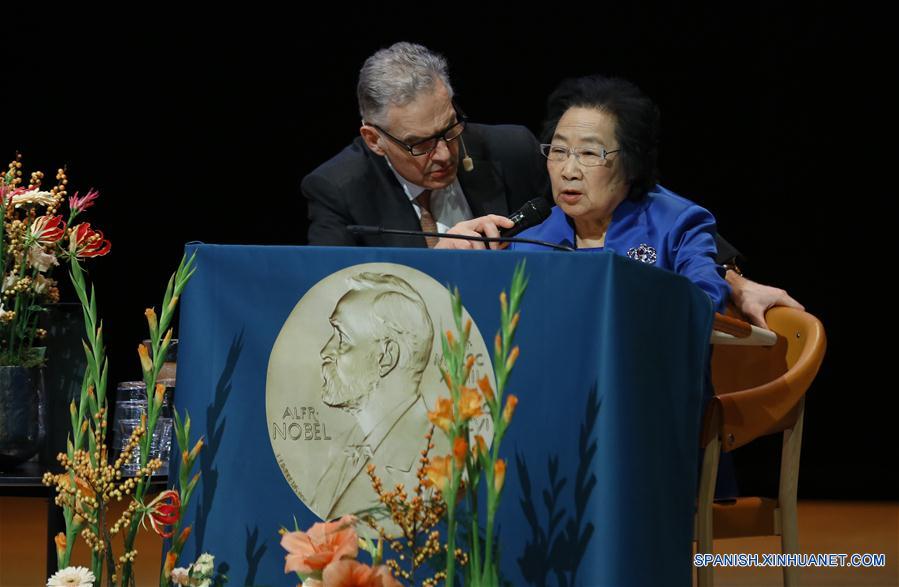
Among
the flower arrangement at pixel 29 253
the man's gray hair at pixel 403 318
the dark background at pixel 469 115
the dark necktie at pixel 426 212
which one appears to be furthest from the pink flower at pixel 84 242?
the dark background at pixel 469 115

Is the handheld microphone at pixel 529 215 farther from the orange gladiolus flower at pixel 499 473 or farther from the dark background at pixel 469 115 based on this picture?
the dark background at pixel 469 115

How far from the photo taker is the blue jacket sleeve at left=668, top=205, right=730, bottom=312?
2139 millimetres

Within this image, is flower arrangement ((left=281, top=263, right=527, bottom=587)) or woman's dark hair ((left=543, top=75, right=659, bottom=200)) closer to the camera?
flower arrangement ((left=281, top=263, right=527, bottom=587))

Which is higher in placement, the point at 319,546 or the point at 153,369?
the point at 153,369

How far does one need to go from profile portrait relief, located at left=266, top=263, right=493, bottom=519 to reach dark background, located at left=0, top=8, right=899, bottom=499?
257cm

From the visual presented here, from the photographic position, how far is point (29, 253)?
196 centimetres

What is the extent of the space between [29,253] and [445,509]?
3.07ft

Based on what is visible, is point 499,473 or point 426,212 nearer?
point 499,473

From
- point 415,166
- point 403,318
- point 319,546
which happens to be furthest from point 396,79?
point 319,546

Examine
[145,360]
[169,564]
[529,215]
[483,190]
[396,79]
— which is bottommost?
[169,564]

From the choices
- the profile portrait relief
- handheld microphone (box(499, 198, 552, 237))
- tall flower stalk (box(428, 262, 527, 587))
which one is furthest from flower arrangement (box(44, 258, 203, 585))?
handheld microphone (box(499, 198, 552, 237))

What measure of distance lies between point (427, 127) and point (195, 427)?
1.23m

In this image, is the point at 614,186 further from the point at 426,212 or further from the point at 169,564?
the point at 169,564

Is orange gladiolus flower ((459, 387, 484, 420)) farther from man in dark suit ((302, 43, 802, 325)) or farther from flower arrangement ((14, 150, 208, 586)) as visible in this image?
man in dark suit ((302, 43, 802, 325))
